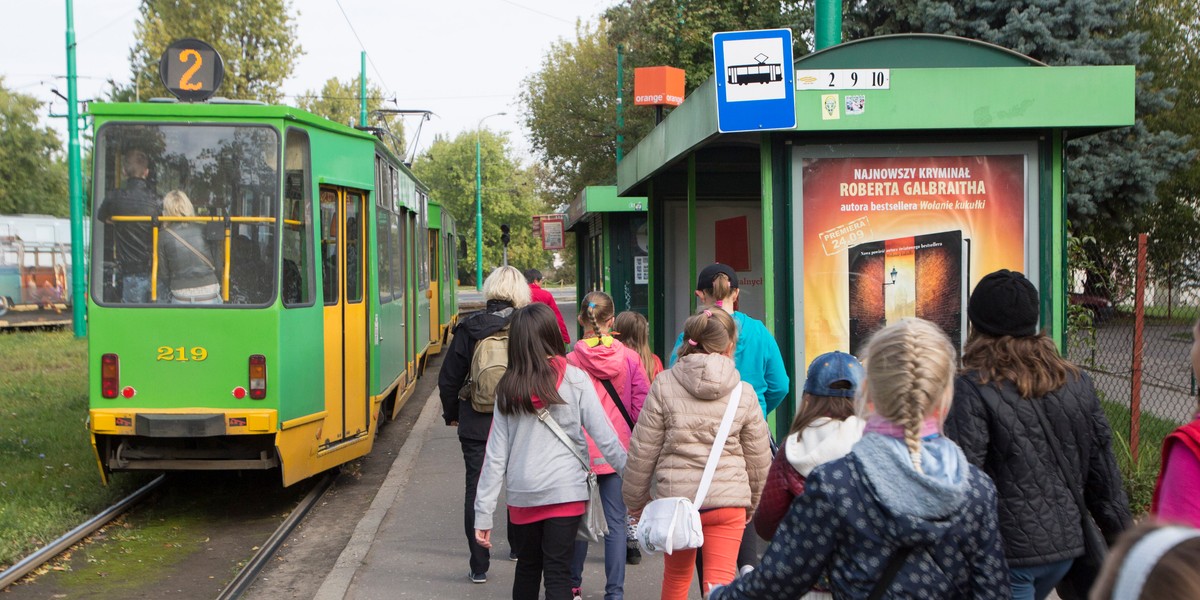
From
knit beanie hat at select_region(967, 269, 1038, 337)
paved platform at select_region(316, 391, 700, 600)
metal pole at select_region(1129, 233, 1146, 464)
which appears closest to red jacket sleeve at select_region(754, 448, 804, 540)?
knit beanie hat at select_region(967, 269, 1038, 337)

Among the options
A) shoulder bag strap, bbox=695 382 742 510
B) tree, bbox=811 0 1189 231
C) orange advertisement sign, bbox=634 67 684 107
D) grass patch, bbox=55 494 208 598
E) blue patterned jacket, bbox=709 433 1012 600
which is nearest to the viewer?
blue patterned jacket, bbox=709 433 1012 600

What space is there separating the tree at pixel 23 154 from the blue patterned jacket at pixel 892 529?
5364cm

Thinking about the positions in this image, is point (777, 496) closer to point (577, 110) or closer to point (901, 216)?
point (901, 216)

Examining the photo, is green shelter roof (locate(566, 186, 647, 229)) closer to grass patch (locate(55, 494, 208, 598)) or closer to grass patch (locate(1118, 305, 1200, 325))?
grass patch (locate(55, 494, 208, 598))

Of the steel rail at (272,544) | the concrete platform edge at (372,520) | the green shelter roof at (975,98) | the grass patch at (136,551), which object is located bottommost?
the grass patch at (136,551)

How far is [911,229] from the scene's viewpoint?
6418mm

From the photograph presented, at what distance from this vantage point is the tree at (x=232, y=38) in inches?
1123

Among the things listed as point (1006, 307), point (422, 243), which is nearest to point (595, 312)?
point (1006, 307)

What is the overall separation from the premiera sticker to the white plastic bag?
2.99 meters

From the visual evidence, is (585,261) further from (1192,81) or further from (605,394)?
(605,394)

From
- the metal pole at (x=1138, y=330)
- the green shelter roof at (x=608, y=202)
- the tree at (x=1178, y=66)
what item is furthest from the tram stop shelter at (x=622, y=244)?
the tree at (x=1178, y=66)

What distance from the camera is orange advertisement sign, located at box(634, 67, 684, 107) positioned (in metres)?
15.7

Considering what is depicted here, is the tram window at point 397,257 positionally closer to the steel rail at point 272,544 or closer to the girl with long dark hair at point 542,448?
the steel rail at point 272,544

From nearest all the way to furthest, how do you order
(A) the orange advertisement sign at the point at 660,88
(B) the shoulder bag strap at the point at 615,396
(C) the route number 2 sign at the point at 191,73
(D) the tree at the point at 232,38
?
(B) the shoulder bag strap at the point at 615,396
(C) the route number 2 sign at the point at 191,73
(A) the orange advertisement sign at the point at 660,88
(D) the tree at the point at 232,38
